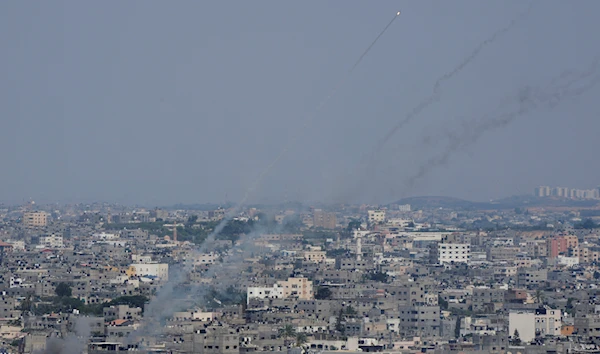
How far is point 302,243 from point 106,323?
1666 inches

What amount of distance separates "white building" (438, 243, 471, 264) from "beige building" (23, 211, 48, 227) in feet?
120

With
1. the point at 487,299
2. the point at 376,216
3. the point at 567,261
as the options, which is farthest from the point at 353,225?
the point at 487,299

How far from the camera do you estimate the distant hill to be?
15688 cm

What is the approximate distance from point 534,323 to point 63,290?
68.2 feet

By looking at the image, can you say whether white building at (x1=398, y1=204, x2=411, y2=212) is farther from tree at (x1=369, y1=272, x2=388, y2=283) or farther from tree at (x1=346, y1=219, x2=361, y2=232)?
tree at (x1=369, y1=272, x2=388, y2=283)

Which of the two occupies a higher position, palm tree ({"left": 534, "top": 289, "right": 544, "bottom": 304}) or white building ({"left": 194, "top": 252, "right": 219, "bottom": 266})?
white building ({"left": 194, "top": 252, "right": 219, "bottom": 266})

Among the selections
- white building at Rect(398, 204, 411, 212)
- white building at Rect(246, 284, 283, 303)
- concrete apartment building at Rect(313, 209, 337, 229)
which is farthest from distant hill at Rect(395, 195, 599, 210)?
white building at Rect(246, 284, 283, 303)

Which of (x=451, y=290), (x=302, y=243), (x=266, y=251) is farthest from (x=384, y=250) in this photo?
(x=451, y=290)

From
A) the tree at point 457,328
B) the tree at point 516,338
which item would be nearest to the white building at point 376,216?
the tree at point 457,328

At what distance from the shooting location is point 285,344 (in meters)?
48.2

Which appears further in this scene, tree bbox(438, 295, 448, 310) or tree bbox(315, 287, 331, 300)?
tree bbox(315, 287, 331, 300)

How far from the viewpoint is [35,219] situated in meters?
129

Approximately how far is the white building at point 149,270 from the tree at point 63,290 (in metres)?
6.18

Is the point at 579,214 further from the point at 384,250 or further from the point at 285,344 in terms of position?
the point at 285,344
